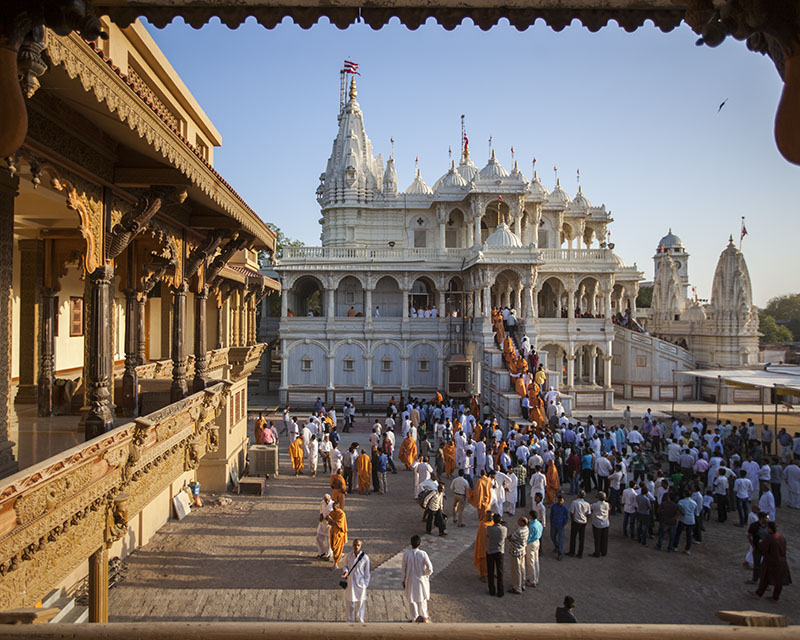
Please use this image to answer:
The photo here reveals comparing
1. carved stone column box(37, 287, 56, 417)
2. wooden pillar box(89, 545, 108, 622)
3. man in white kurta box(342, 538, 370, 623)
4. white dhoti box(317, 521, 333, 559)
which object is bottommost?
white dhoti box(317, 521, 333, 559)

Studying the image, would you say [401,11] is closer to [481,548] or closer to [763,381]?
[481,548]

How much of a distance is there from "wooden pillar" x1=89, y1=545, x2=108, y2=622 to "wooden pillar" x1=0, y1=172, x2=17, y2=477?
168 cm

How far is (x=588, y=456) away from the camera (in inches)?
604

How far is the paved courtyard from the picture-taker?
932 cm

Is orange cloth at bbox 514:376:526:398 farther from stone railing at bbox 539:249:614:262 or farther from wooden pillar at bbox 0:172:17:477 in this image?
wooden pillar at bbox 0:172:17:477

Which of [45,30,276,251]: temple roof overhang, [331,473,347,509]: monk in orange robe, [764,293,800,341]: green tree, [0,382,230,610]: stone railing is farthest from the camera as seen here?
[764,293,800,341]: green tree

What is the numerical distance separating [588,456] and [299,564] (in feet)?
27.7

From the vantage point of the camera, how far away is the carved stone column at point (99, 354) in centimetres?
586

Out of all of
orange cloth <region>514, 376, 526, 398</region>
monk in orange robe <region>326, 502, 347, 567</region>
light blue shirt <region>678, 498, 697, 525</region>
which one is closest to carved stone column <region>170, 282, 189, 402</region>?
monk in orange robe <region>326, 502, 347, 567</region>

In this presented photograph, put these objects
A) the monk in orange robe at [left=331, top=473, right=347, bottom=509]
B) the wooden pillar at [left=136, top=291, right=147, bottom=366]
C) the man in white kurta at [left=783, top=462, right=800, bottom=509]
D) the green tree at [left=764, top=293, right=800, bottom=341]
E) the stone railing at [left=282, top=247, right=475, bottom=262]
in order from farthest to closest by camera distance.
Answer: the green tree at [left=764, top=293, right=800, bottom=341], the stone railing at [left=282, top=247, right=475, bottom=262], the man in white kurta at [left=783, top=462, right=800, bottom=509], the monk in orange robe at [left=331, top=473, right=347, bottom=509], the wooden pillar at [left=136, top=291, right=147, bottom=366]

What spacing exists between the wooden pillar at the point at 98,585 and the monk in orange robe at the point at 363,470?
34.0 feet

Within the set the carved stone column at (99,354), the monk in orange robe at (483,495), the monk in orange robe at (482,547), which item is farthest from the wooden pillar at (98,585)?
the monk in orange robe at (483,495)

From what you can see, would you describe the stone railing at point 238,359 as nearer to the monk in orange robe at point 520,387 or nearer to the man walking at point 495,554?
the man walking at point 495,554

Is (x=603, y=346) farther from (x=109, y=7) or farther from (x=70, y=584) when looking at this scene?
(x=109, y=7)
